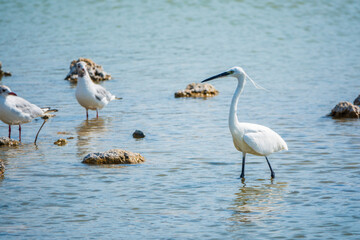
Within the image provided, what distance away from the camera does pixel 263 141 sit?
8945 millimetres

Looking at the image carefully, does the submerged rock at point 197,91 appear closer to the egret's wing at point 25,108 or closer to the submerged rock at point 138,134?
the submerged rock at point 138,134

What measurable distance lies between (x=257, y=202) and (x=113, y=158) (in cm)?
271

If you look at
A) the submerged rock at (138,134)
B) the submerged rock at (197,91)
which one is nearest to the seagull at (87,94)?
the submerged rock at (138,134)

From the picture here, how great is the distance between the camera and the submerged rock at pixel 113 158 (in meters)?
9.86

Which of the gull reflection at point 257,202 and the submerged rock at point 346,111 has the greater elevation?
the submerged rock at point 346,111

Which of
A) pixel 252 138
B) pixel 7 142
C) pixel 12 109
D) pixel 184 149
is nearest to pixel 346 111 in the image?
pixel 184 149

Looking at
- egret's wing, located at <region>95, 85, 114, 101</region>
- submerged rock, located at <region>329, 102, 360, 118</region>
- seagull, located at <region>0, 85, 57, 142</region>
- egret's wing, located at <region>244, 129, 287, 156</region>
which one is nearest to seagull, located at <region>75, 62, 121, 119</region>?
egret's wing, located at <region>95, 85, 114, 101</region>

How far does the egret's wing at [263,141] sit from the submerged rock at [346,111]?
4.67 metres

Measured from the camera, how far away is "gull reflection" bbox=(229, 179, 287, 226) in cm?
768

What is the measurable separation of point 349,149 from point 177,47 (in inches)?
720

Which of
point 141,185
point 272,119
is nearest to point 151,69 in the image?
point 272,119

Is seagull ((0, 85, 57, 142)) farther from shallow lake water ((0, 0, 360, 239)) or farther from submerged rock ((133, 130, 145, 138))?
submerged rock ((133, 130, 145, 138))

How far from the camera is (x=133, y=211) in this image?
7879mm

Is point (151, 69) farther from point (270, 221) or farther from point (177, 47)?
point (270, 221)
